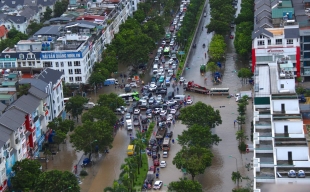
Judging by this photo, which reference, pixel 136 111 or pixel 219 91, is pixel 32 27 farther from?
pixel 219 91

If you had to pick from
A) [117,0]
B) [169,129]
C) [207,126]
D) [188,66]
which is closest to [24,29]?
[117,0]

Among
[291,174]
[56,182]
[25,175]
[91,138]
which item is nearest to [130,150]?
[91,138]

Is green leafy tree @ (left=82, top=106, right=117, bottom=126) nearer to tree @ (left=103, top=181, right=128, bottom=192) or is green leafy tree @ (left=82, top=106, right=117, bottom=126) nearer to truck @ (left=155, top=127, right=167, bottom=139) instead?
truck @ (left=155, top=127, right=167, bottom=139)

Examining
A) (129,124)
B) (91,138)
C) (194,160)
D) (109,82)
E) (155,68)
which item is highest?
(155,68)

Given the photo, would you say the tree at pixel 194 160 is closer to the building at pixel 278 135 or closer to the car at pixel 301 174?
the building at pixel 278 135

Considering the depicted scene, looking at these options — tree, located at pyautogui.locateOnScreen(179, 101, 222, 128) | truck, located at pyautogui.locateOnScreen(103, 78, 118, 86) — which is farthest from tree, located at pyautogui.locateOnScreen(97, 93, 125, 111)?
truck, located at pyautogui.locateOnScreen(103, 78, 118, 86)

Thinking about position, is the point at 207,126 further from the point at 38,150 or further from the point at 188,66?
the point at 188,66

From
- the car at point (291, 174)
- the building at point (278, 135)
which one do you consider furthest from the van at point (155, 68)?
the car at point (291, 174)
